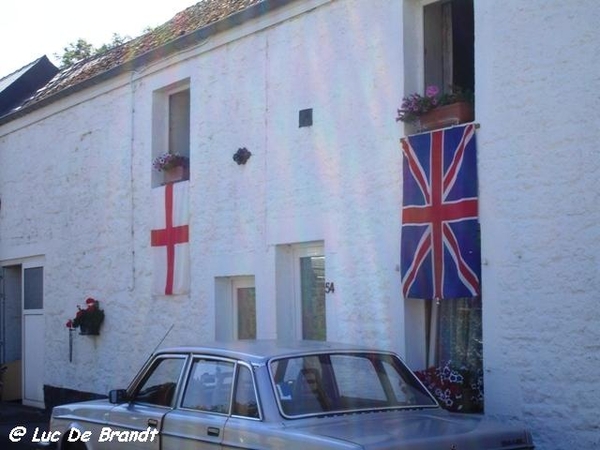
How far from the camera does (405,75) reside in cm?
976

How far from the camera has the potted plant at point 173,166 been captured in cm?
1323

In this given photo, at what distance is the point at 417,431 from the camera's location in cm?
605

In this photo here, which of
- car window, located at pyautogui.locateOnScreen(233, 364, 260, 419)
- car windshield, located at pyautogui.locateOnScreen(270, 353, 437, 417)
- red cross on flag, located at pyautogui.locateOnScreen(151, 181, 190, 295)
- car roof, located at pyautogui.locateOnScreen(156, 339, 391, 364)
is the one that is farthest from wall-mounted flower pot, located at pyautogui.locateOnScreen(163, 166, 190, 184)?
car window, located at pyautogui.locateOnScreen(233, 364, 260, 419)

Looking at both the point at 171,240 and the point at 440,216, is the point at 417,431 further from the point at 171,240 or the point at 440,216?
the point at 171,240

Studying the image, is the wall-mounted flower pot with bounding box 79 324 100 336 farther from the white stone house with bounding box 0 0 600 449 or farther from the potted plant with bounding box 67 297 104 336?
the white stone house with bounding box 0 0 600 449

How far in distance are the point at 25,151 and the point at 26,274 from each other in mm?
2203

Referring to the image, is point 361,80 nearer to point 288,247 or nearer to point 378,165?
point 378,165

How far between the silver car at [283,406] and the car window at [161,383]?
0.01 m

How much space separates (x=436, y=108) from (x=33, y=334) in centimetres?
1008

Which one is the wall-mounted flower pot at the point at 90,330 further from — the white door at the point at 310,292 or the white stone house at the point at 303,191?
the white door at the point at 310,292

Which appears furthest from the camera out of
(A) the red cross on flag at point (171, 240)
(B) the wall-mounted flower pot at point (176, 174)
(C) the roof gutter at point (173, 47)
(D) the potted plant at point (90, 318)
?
(D) the potted plant at point (90, 318)

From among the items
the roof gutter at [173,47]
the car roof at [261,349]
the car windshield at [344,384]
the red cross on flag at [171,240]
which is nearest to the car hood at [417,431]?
the car windshield at [344,384]

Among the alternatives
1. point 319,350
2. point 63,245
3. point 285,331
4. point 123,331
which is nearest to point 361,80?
point 285,331

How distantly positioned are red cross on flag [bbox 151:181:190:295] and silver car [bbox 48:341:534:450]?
4905 millimetres
